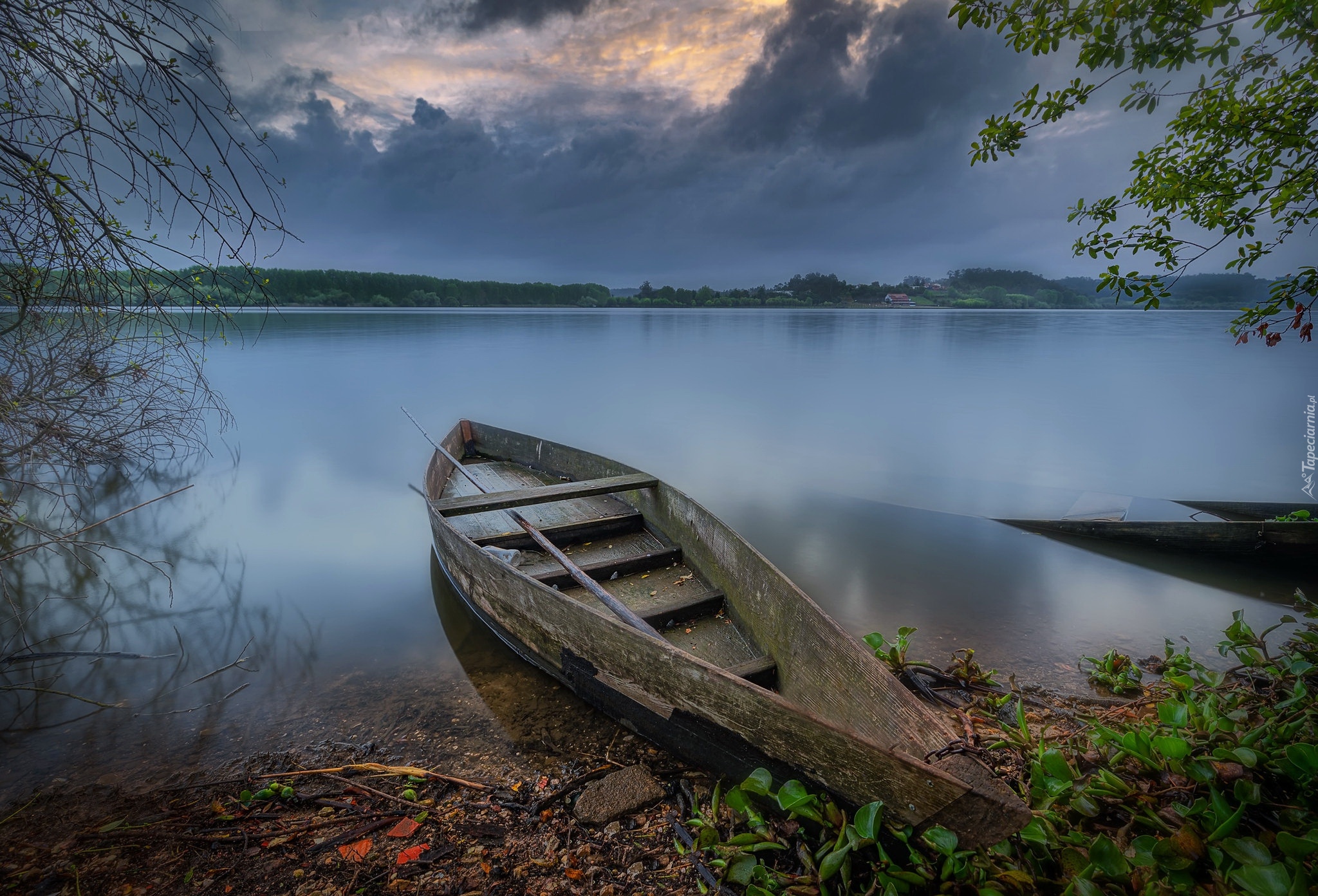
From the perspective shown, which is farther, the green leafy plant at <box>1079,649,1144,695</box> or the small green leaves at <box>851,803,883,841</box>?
the green leafy plant at <box>1079,649,1144,695</box>

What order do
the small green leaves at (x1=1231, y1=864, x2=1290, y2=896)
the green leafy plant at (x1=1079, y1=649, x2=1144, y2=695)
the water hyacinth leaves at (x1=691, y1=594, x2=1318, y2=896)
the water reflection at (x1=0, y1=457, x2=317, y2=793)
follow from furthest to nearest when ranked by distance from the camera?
the green leafy plant at (x1=1079, y1=649, x2=1144, y2=695)
the water reflection at (x1=0, y1=457, x2=317, y2=793)
the water hyacinth leaves at (x1=691, y1=594, x2=1318, y2=896)
the small green leaves at (x1=1231, y1=864, x2=1290, y2=896)

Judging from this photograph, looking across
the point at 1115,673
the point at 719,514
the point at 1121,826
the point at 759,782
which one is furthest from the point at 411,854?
the point at 719,514

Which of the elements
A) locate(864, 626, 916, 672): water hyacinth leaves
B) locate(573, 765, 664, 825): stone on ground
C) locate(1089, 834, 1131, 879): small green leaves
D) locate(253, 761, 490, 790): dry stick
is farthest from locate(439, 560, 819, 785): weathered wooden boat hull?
locate(864, 626, 916, 672): water hyacinth leaves

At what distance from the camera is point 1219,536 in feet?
18.0

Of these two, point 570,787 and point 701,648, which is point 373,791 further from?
point 701,648

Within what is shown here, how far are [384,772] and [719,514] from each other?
5.16m

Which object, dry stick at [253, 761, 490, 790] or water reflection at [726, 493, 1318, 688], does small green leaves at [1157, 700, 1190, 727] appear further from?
dry stick at [253, 761, 490, 790]

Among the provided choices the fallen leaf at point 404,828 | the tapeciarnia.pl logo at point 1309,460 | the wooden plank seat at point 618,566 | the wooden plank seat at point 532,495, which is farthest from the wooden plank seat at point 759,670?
the tapeciarnia.pl logo at point 1309,460

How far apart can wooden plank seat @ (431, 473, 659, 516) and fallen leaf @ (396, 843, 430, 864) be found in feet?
9.00

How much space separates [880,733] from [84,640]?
6327 mm

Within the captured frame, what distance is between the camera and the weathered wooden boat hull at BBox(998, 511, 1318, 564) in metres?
5.14

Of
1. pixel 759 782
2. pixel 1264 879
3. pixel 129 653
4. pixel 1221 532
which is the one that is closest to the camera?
pixel 1264 879

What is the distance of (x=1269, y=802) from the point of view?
6.08 ft

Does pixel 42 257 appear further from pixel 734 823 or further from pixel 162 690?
pixel 734 823
